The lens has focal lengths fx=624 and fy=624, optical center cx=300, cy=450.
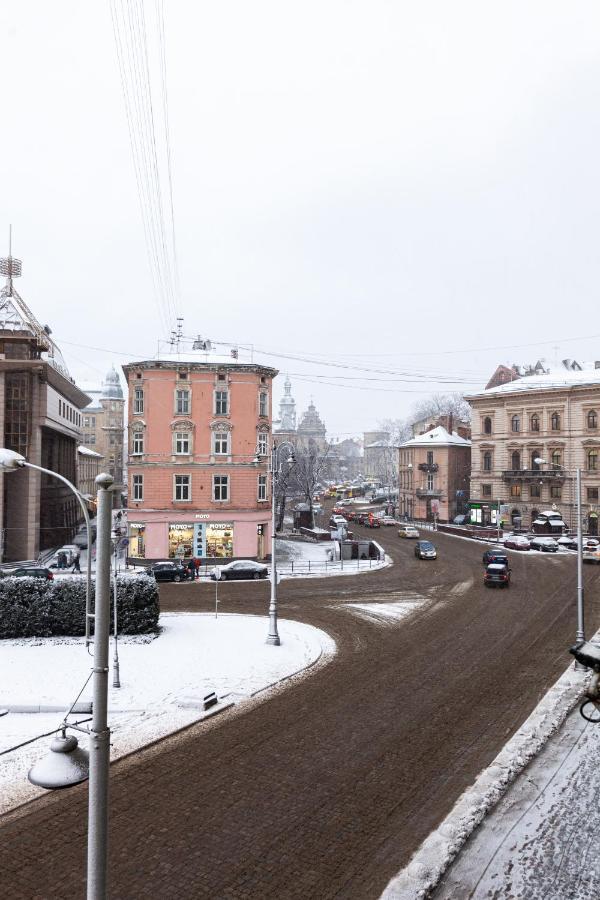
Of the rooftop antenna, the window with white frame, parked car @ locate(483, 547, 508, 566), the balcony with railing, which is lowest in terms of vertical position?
parked car @ locate(483, 547, 508, 566)

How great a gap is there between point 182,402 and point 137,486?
22.9 ft

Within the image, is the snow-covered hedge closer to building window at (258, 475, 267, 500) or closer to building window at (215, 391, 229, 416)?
building window at (258, 475, 267, 500)

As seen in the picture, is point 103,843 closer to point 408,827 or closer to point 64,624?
point 408,827

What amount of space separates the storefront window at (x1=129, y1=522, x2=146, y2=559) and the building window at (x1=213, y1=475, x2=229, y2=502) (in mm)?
5657

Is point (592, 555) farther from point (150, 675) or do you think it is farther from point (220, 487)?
point (150, 675)

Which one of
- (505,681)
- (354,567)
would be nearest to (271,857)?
(505,681)

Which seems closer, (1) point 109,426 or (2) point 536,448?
(2) point 536,448

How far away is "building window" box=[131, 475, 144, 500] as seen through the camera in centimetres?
4547

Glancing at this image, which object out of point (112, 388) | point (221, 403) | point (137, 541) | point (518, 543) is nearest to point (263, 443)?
point (221, 403)

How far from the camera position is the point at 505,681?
18812 mm

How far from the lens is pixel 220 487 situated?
45906 mm

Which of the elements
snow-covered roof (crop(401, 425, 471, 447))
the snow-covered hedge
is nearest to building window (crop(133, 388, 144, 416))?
the snow-covered hedge

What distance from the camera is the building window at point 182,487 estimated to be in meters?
45.5

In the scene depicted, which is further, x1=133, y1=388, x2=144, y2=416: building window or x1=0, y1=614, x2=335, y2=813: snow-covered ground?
x1=133, y1=388, x2=144, y2=416: building window
